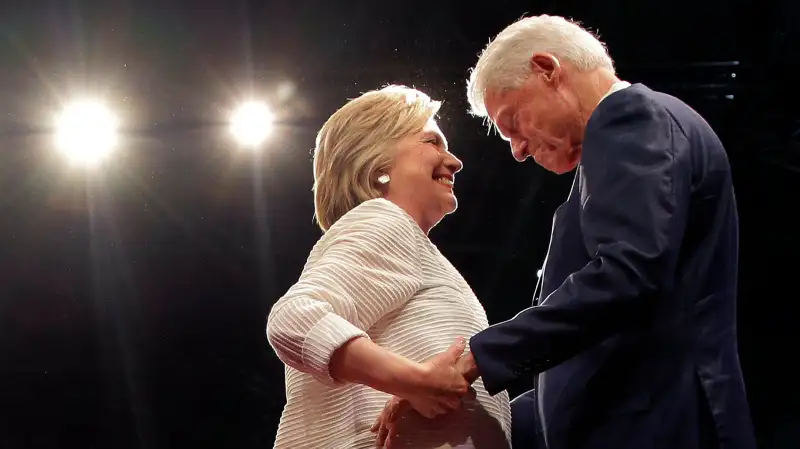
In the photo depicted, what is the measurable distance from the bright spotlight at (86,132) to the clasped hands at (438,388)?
6.77 ft

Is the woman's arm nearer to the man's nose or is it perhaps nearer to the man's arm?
the man's arm

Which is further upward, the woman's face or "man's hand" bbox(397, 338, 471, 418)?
the woman's face

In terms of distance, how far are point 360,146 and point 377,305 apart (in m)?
0.32

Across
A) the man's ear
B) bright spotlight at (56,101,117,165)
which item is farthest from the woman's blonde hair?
bright spotlight at (56,101,117,165)

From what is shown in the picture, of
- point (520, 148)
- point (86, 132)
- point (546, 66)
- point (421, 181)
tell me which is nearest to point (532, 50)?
point (546, 66)

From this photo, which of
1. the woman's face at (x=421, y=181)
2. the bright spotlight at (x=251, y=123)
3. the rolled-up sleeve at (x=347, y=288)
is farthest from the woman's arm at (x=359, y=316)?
the bright spotlight at (x=251, y=123)

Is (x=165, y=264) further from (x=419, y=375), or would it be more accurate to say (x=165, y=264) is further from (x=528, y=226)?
(x=419, y=375)

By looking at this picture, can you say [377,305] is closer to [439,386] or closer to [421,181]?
[439,386]

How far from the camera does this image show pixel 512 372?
1.00 metres

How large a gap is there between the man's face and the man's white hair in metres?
0.02

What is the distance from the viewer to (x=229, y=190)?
9.66 ft

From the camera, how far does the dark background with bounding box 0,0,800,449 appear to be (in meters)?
2.59

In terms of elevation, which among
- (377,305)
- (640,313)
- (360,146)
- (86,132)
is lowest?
(640,313)

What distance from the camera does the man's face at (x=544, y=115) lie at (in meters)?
1.24
